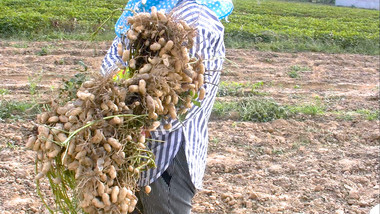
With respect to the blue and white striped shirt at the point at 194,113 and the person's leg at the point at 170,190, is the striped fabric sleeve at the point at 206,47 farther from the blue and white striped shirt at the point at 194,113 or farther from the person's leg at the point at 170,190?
the person's leg at the point at 170,190

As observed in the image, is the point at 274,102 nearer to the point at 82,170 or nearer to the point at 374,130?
the point at 374,130

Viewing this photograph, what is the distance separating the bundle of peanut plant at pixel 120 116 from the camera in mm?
1494

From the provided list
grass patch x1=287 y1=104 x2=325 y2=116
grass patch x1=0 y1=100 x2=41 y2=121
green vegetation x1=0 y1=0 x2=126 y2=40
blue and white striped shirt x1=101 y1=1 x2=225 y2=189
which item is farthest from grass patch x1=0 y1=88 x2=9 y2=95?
blue and white striped shirt x1=101 y1=1 x2=225 y2=189

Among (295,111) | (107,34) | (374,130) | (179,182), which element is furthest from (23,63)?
(179,182)

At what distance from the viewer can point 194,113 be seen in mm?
1915

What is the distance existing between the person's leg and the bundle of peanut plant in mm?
285

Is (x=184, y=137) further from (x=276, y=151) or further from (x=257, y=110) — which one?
(x=257, y=110)

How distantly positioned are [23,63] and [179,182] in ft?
18.6

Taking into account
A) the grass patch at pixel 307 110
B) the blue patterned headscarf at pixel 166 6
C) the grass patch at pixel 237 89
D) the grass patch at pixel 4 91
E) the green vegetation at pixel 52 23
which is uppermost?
the blue patterned headscarf at pixel 166 6

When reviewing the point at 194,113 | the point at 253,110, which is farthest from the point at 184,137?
the point at 253,110

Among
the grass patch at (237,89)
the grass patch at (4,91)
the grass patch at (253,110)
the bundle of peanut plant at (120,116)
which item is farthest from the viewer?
the grass patch at (237,89)

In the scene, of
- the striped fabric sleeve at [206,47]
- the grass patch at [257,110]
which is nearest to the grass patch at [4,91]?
the grass patch at [257,110]

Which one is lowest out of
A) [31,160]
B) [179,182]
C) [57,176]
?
[31,160]

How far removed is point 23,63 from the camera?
7156 millimetres
